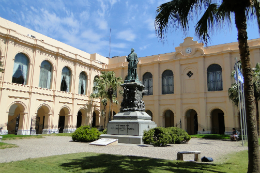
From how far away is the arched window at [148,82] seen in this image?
31.4 m

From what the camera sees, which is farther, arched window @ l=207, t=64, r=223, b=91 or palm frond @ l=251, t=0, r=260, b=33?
arched window @ l=207, t=64, r=223, b=91

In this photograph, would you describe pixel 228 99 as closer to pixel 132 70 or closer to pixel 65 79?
pixel 132 70

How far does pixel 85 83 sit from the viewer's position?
31938mm

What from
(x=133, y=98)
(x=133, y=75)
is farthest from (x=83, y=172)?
(x=133, y=75)

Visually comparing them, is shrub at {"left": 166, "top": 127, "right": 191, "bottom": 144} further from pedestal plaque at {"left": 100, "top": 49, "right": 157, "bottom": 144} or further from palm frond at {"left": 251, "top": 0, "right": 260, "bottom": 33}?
palm frond at {"left": 251, "top": 0, "right": 260, "bottom": 33}

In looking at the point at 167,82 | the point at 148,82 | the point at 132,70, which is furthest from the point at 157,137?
the point at 148,82

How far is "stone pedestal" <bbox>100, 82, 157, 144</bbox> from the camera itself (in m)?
13.1

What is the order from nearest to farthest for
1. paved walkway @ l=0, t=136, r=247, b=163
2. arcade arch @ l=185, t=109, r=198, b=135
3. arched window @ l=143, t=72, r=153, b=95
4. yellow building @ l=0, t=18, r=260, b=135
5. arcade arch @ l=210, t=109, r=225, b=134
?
paved walkway @ l=0, t=136, r=247, b=163
yellow building @ l=0, t=18, r=260, b=135
arcade arch @ l=210, t=109, r=225, b=134
arcade arch @ l=185, t=109, r=198, b=135
arched window @ l=143, t=72, r=153, b=95

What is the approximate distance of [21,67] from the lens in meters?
23.5

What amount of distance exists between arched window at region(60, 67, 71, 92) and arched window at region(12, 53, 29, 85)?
203 inches

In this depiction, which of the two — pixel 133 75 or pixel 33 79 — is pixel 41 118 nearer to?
pixel 33 79

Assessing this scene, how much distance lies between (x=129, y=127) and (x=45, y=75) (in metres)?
16.8

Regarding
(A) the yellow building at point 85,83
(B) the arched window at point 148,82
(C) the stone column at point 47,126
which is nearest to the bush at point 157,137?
(A) the yellow building at point 85,83

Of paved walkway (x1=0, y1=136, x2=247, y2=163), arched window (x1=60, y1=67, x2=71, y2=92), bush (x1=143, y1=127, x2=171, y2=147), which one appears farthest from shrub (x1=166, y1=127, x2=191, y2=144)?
arched window (x1=60, y1=67, x2=71, y2=92)
